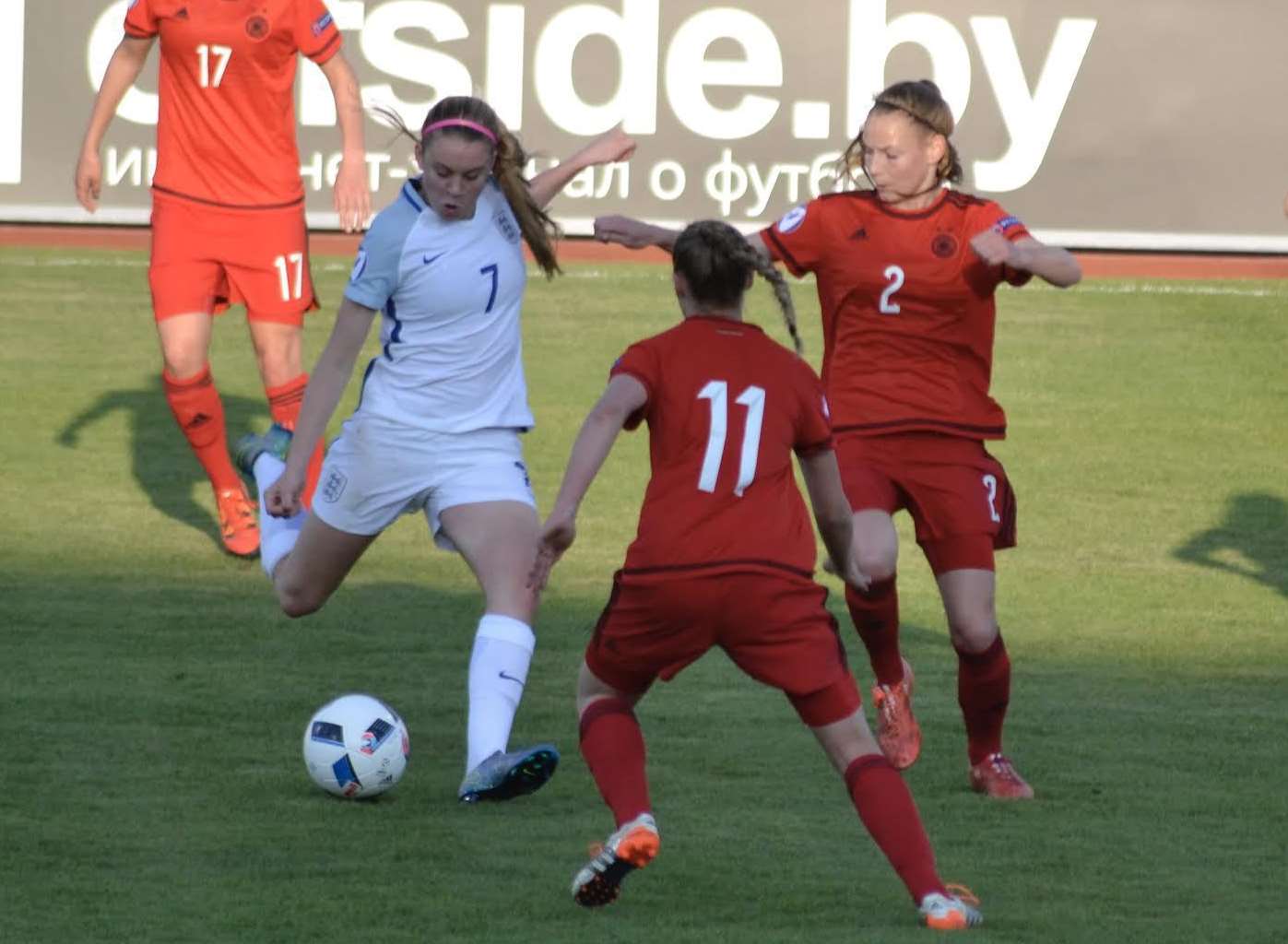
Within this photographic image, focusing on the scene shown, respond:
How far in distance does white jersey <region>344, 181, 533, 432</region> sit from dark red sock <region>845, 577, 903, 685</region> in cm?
113

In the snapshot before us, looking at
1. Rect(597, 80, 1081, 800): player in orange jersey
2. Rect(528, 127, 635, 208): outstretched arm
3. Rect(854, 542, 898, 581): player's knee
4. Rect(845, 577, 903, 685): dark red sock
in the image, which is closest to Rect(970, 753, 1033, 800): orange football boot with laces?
Rect(597, 80, 1081, 800): player in orange jersey

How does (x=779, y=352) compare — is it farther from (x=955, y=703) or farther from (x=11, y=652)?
(x=11, y=652)

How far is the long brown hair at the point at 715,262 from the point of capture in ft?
18.2

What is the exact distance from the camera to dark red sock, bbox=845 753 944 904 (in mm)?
5391

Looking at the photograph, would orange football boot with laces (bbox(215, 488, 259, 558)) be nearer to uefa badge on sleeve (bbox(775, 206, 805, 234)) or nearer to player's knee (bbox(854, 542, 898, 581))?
uefa badge on sleeve (bbox(775, 206, 805, 234))

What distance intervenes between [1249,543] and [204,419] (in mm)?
4673

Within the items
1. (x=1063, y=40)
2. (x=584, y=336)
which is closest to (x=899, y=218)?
(x=584, y=336)

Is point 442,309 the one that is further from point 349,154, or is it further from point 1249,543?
point 1249,543

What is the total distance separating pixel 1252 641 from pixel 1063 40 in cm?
991

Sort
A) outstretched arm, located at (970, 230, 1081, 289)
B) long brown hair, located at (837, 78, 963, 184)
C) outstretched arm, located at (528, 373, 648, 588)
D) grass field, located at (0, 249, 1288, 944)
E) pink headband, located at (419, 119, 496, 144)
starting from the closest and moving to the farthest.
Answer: outstretched arm, located at (528, 373, 648, 588), grass field, located at (0, 249, 1288, 944), outstretched arm, located at (970, 230, 1081, 289), pink headband, located at (419, 119, 496, 144), long brown hair, located at (837, 78, 963, 184)

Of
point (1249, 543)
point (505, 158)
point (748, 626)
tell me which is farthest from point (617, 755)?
point (1249, 543)

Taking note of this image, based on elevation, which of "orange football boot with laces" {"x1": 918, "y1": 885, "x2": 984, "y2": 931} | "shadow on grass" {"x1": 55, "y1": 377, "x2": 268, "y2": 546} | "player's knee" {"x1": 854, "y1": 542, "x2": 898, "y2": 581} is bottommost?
"shadow on grass" {"x1": 55, "y1": 377, "x2": 268, "y2": 546}

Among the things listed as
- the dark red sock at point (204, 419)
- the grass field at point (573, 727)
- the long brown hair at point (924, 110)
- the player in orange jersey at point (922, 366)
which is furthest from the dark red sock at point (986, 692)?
the dark red sock at point (204, 419)

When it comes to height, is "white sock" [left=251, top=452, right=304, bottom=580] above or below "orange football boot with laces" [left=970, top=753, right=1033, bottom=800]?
above
